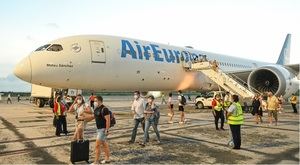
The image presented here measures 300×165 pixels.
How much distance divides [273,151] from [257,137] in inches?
96.6

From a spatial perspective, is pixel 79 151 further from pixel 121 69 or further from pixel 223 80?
pixel 223 80

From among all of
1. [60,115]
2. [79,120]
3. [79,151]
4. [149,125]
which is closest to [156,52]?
[60,115]

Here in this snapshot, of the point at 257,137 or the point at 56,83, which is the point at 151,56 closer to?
the point at 56,83

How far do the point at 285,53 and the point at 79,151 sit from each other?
38.5 metres

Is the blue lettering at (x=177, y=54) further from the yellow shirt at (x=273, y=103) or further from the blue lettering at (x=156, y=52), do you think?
the yellow shirt at (x=273, y=103)

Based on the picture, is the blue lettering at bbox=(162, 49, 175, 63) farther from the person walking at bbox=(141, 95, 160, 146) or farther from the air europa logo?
the person walking at bbox=(141, 95, 160, 146)

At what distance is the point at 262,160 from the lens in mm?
7598

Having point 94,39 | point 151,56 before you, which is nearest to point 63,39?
point 94,39

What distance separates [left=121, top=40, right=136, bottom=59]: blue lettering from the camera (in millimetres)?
17909

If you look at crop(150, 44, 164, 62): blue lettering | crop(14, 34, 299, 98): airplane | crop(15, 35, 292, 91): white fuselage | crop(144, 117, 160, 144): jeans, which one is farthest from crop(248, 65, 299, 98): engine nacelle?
crop(144, 117, 160, 144): jeans

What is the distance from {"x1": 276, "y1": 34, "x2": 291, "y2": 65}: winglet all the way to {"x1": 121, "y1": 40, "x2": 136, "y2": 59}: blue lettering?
88.9 feet

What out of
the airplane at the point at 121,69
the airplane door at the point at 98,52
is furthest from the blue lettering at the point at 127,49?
the airplane door at the point at 98,52

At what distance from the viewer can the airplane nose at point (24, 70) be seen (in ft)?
48.8

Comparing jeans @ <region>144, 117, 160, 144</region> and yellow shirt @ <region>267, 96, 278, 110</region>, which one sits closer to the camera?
jeans @ <region>144, 117, 160, 144</region>
